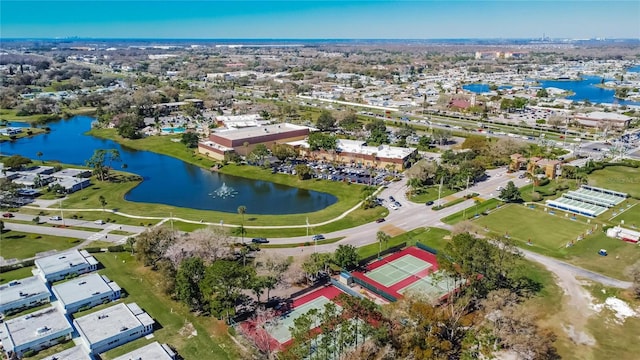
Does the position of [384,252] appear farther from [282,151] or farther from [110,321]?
[282,151]

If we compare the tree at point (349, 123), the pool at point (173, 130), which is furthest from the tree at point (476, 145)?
the pool at point (173, 130)

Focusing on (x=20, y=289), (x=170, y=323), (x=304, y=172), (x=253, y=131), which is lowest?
(x=170, y=323)

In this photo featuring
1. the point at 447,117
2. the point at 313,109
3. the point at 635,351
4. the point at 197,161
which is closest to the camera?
the point at 635,351

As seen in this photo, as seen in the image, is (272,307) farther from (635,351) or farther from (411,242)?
(635,351)

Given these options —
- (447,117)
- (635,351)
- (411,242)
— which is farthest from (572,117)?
(635,351)

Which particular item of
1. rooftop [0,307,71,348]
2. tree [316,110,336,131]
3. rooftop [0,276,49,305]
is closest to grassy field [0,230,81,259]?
rooftop [0,276,49,305]

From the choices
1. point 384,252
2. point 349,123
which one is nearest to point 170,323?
point 384,252
